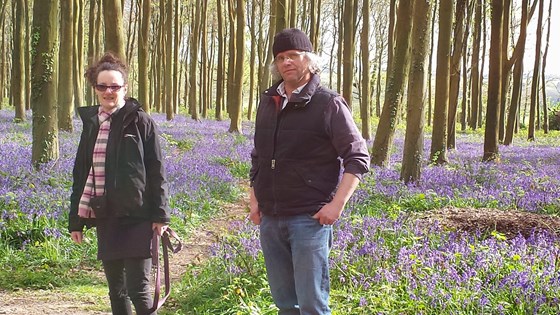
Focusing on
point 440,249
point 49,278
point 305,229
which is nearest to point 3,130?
point 49,278

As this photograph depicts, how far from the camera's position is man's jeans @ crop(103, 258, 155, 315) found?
4.08m

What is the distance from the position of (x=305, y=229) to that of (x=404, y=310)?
1.49m

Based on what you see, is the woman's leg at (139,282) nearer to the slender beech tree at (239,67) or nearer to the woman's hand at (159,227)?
the woman's hand at (159,227)

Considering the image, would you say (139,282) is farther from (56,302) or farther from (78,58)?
(78,58)

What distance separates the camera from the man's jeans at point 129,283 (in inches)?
161

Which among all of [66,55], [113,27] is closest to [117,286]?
[113,27]

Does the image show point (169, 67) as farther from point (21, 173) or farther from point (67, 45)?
point (21, 173)

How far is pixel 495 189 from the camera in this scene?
33.8 feet

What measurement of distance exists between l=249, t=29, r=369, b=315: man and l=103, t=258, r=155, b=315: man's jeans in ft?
3.79

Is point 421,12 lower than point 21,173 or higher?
higher

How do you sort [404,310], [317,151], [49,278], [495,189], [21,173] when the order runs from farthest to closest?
[495,189], [21,173], [49,278], [404,310], [317,151]

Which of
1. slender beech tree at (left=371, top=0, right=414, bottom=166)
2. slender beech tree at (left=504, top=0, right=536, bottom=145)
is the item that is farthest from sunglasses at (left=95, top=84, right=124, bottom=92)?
slender beech tree at (left=504, top=0, right=536, bottom=145)

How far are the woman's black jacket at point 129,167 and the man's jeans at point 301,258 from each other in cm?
95

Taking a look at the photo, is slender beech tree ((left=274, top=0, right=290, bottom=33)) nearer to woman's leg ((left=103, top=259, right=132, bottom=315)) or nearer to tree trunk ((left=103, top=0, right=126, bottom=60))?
tree trunk ((left=103, top=0, right=126, bottom=60))
